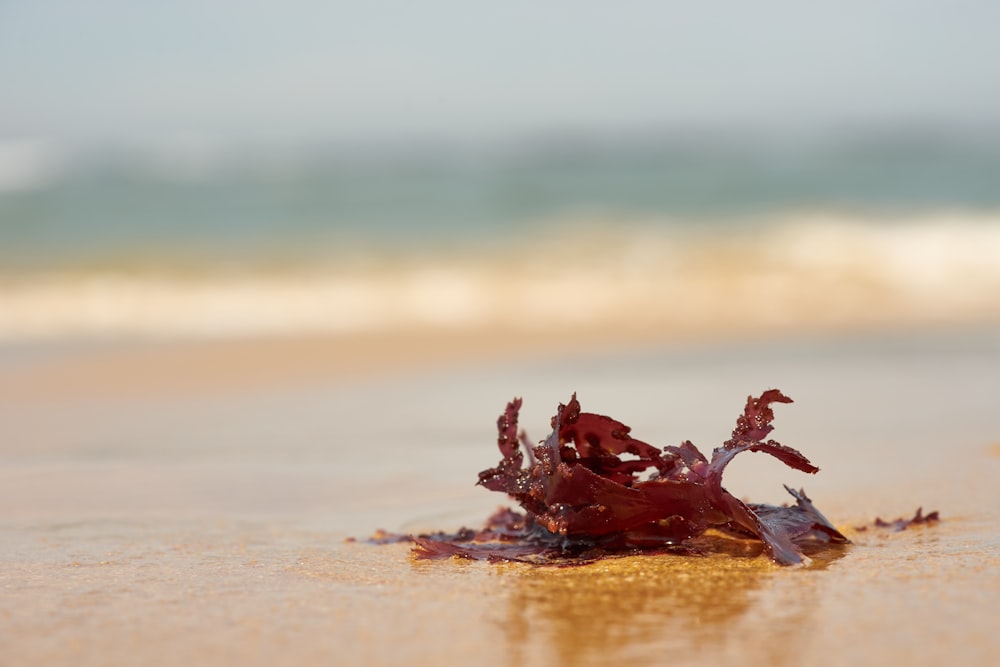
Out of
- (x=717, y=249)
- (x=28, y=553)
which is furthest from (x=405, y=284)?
(x=28, y=553)

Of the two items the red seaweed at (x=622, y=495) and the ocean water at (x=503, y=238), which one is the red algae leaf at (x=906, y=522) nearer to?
the red seaweed at (x=622, y=495)

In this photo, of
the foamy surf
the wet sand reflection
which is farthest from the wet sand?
the foamy surf

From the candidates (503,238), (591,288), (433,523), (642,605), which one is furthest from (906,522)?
(503,238)

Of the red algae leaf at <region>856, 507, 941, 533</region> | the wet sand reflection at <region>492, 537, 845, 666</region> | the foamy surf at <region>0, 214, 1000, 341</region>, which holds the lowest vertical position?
the wet sand reflection at <region>492, 537, 845, 666</region>

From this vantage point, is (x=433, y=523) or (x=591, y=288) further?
(x=591, y=288)

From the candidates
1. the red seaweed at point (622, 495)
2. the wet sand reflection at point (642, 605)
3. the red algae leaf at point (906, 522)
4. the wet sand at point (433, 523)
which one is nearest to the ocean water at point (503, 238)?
the wet sand at point (433, 523)

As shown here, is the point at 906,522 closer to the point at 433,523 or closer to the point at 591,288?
the point at 433,523

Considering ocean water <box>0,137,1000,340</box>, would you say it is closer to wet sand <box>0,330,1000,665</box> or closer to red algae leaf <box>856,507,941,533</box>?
wet sand <box>0,330,1000,665</box>
